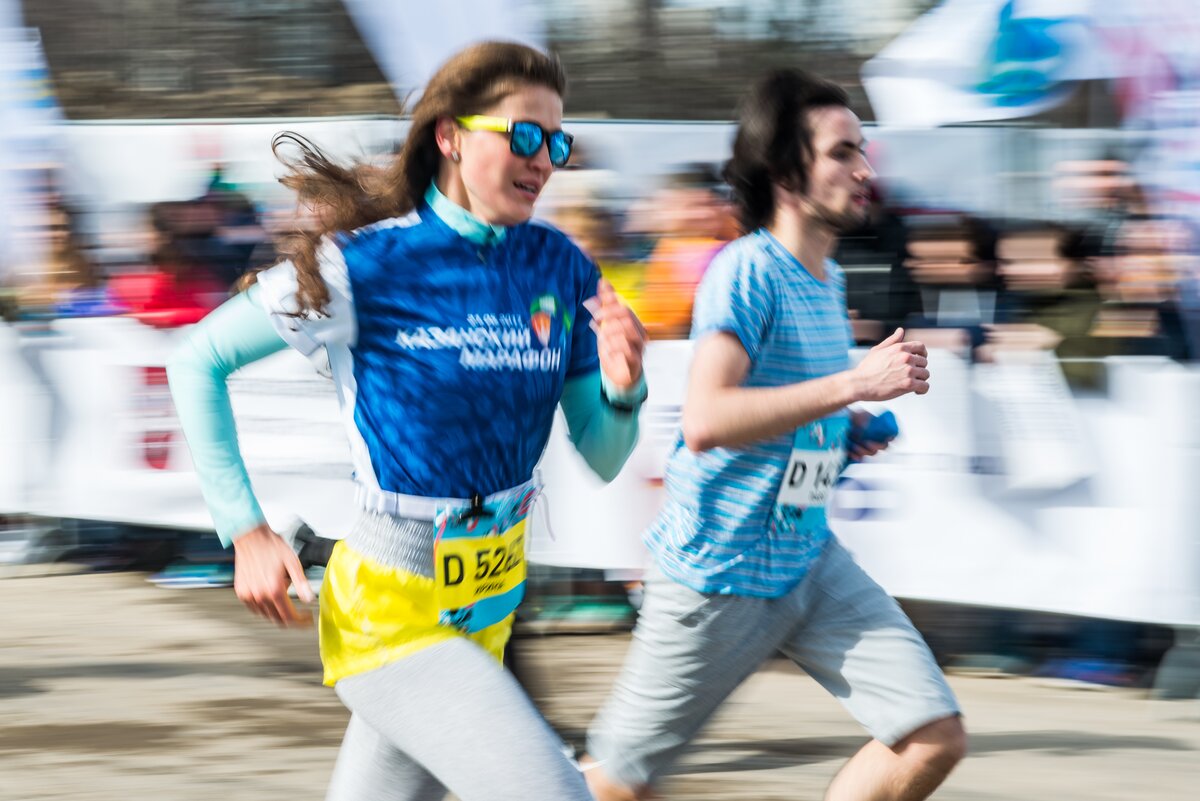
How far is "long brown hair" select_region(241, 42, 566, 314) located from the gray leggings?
69cm

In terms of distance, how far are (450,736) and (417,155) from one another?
971 mm

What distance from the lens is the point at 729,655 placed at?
3.23 meters

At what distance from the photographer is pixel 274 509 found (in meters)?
7.11

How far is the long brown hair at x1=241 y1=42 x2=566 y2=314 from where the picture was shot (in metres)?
2.71

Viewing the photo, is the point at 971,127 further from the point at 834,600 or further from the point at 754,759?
the point at 834,600

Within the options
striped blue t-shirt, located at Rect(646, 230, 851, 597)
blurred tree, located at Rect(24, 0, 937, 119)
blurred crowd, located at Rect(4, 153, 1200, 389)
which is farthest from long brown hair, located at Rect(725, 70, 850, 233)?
blurred tree, located at Rect(24, 0, 937, 119)

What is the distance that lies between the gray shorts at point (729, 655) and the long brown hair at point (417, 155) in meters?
0.98

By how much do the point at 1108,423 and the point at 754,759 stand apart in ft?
5.90

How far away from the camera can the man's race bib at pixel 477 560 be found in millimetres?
2568

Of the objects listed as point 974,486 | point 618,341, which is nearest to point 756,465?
point 618,341

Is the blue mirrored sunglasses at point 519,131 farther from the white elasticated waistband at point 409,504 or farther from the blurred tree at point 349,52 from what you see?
the blurred tree at point 349,52

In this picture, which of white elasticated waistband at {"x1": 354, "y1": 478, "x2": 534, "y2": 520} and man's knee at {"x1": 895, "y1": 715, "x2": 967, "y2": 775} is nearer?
white elasticated waistband at {"x1": 354, "y1": 478, "x2": 534, "y2": 520}

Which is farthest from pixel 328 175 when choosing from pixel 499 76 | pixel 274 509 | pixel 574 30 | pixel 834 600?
pixel 574 30

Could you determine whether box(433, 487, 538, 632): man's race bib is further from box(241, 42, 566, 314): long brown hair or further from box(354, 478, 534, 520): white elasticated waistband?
box(241, 42, 566, 314): long brown hair
